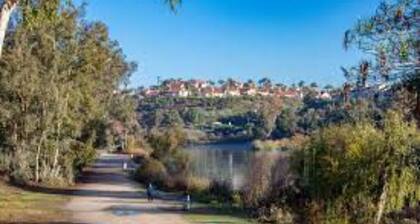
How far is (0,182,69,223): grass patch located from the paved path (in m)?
0.61

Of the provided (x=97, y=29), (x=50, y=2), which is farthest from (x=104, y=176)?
(x=50, y=2)

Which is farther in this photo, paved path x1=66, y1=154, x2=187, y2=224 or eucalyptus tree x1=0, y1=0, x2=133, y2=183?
eucalyptus tree x1=0, y1=0, x2=133, y2=183

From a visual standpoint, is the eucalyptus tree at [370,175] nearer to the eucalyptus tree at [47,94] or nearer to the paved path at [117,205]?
the paved path at [117,205]

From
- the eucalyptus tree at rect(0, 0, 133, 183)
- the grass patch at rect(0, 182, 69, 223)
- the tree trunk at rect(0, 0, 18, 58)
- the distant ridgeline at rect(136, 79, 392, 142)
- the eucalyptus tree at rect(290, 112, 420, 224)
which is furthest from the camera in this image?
the distant ridgeline at rect(136, 79, 392, 142)

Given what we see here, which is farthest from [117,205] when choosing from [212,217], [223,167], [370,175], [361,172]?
[223,167]

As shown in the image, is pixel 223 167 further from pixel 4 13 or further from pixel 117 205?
pixel 4 13

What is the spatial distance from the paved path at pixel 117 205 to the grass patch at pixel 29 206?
61 cm

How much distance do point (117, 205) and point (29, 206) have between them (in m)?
3.64

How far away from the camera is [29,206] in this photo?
3002 cm

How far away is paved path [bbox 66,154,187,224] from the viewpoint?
26.5m

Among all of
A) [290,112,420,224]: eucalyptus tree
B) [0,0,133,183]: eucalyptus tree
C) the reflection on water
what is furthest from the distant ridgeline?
[290,112,420,224]: eucalyptus tree

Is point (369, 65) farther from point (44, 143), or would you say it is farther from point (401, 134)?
point (44, 143)

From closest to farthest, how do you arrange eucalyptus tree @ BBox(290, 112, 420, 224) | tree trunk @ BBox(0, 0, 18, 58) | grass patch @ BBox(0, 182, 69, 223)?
tree trunk @ BBox(0, 0, 18, 58) < eucalyptus tree @ BBox(290, 112, 420, 224) < grass patch @ BBox(0, 182, 69, 223)

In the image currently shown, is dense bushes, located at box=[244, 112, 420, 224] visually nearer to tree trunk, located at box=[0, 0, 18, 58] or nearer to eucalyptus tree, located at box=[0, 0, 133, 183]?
tree trunk, located at box=[0, 0, 18, 58]
